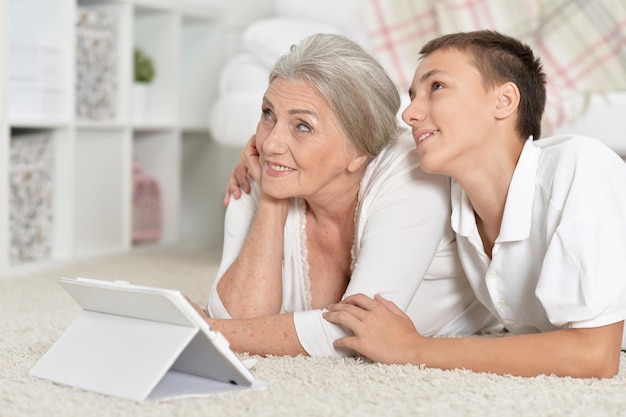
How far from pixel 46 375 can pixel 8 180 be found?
1.41 meters

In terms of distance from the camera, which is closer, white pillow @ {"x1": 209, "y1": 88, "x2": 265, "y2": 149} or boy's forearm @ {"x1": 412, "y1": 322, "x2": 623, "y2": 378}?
boy's forearm @ {"x1": 412, "y1": 322, "x2": 623, "y2": 378}

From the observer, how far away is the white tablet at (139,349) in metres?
1.26

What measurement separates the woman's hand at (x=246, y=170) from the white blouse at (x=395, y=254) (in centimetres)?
2

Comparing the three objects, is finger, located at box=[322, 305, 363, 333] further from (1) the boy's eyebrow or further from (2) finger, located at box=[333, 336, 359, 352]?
(1) the boy's eyebrow

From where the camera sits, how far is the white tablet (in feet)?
4.13

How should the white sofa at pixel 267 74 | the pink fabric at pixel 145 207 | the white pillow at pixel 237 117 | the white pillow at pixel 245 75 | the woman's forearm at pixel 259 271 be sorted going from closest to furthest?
the woman's forearm at pixel 259 271
the white sofa at pixel 267 74
the white pillow at pixel 237 117
the white pillow at pixel 245 75
the pink fabric at pixel 145 207

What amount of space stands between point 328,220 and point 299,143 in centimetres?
24

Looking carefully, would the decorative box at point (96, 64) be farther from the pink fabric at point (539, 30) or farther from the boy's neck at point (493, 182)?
the boy's neck at point (493, 182)

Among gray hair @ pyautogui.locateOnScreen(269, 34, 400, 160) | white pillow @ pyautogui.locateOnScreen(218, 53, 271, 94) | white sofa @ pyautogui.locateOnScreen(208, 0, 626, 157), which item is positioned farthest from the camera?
white pillow @ pyautogui.locateOnScreen(218, 53, 271, 94)

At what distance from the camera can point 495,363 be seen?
1.42m

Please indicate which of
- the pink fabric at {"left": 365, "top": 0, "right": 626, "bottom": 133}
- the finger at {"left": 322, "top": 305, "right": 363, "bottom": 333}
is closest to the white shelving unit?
the pink fabric at {"left": 365, "top": 0, "right": 626, "bottom": 133}

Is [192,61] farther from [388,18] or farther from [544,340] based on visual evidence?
[544,340]

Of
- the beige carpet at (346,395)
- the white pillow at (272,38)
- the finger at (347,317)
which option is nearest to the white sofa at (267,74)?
the white pillow at (272,38)

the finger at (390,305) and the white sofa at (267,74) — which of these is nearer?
the finger at (390,305)
